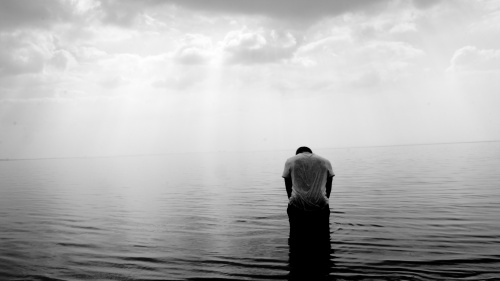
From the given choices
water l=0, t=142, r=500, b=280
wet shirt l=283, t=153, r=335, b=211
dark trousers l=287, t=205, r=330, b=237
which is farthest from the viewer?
dark trousers l=287, t=205, r=330, b=237

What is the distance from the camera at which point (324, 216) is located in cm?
908

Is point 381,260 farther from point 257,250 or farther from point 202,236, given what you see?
point 202,236

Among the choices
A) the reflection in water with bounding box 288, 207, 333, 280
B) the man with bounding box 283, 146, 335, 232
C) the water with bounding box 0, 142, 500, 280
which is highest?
the man with bounding box 283, 146, 335, 232

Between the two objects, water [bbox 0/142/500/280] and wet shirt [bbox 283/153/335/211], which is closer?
water [bbox 0/142/500/280]

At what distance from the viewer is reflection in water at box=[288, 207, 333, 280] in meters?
8.57

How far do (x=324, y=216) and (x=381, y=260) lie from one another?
5.63ft

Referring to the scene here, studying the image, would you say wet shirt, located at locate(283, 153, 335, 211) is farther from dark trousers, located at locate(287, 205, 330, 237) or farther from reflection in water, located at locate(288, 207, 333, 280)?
reflection in water, located at locate(288, 207, 333, 280)

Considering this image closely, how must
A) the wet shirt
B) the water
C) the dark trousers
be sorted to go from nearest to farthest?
1. the water
2. the wet shirt
3. the dark trousers

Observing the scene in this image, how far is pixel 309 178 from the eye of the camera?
8.84 meters

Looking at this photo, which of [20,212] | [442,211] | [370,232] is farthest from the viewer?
[20,212]

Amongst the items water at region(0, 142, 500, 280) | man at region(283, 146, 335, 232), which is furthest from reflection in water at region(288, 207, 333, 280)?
water at region(0, 142, 500, 280)

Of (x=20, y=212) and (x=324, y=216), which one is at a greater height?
(x=324, y=216)

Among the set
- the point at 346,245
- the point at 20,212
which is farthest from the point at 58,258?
the point at 20,212

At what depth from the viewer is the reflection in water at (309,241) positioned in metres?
8.57
